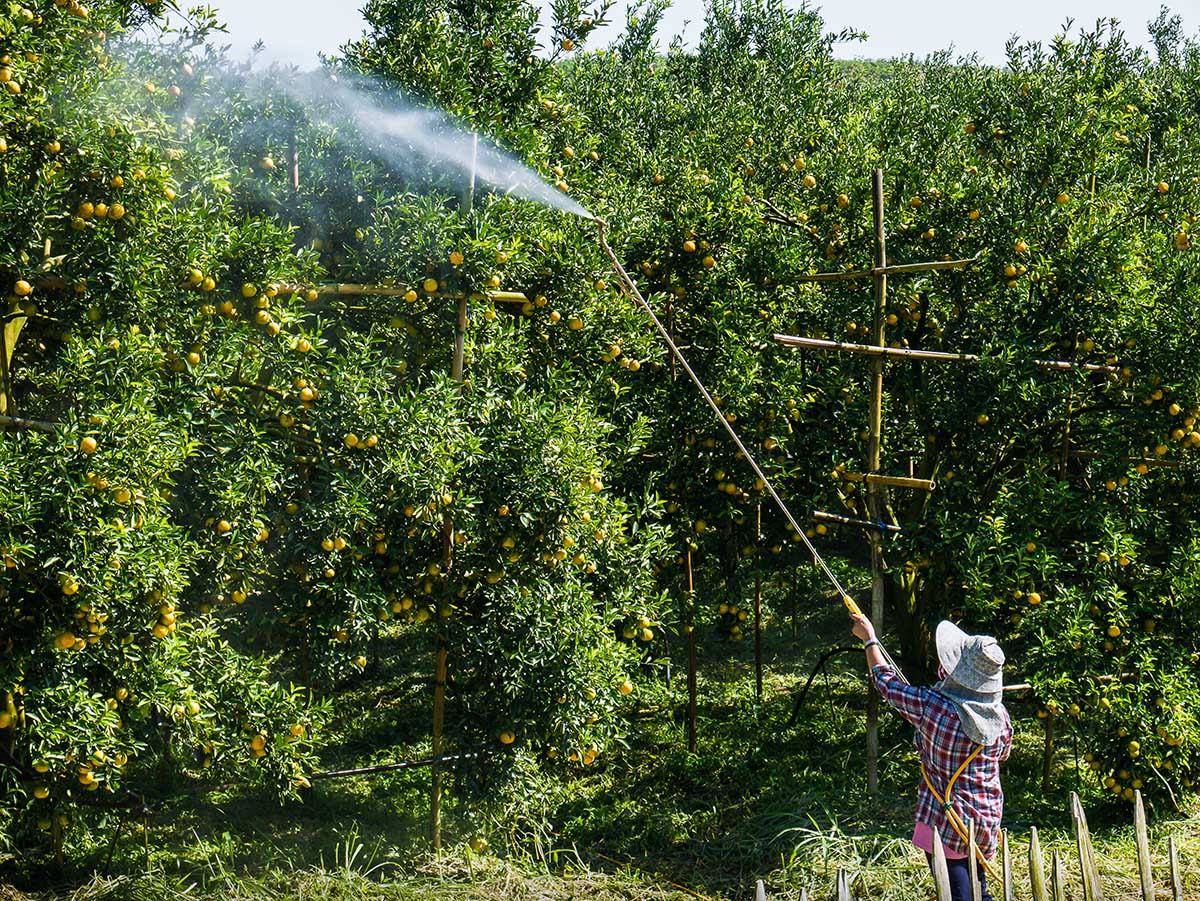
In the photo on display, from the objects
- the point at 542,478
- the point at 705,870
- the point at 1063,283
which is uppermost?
the point at 1063,283

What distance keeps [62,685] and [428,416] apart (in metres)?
1.83

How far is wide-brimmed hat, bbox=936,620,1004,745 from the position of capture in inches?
172

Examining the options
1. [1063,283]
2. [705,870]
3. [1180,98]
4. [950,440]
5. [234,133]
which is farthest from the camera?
[1180,98]

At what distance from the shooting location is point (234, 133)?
5824 mm

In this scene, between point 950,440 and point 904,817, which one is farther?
point 950,440

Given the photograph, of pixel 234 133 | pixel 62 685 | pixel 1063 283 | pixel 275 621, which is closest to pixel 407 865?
pixel 275 621

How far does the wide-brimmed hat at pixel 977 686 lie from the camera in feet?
14.4

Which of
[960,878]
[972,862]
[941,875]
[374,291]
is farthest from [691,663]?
[941,875]

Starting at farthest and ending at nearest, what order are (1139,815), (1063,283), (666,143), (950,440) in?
(666,143) → (950,440) → (1063,283) → (1139,815)

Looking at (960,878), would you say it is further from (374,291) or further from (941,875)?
(374,291)

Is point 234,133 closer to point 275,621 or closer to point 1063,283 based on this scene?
point 275,621

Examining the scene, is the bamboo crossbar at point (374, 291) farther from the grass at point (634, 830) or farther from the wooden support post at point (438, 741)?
the grass at point (634, 830)

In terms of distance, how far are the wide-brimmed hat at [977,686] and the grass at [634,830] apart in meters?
1.19

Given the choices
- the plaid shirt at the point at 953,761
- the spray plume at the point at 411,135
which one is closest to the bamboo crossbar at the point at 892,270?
the spray plume at the point at 411,135
